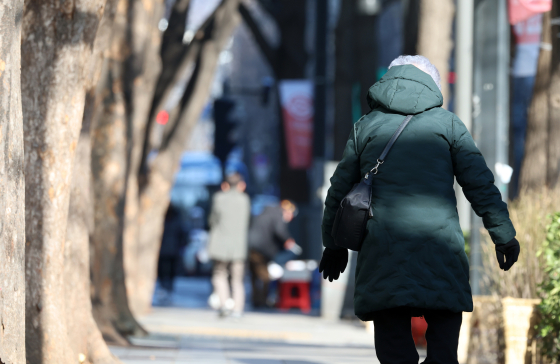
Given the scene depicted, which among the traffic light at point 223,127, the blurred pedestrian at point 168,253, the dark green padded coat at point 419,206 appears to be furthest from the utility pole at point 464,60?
the traffic light at point 223,127

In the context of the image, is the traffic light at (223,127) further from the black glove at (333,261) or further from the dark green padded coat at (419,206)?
the dark green padded coat at (419,206)

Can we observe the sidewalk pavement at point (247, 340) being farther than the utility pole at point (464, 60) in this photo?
No

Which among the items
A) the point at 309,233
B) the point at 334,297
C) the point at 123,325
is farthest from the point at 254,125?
the point at 123,325

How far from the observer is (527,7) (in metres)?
8.35

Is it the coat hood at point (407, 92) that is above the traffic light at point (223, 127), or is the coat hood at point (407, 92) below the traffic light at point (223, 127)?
above

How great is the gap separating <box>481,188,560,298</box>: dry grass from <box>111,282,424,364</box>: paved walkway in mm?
1462

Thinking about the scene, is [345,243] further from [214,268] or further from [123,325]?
[214,268]

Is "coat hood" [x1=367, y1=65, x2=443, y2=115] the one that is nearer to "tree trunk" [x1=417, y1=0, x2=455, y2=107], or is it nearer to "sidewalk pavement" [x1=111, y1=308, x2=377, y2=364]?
"sidewalk pavement" [x1=111, y1=308, x2=377, y2=364]

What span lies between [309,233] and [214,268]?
4.53 meters

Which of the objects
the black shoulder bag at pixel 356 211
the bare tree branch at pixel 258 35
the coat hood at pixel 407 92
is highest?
the bare tree branch at pixel 258 35

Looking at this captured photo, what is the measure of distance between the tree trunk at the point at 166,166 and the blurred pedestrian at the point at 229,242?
29.6 inches

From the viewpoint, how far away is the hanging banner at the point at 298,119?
52.5 ft

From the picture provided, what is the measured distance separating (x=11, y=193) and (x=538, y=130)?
19.4ft

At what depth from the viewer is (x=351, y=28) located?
14062 mm
